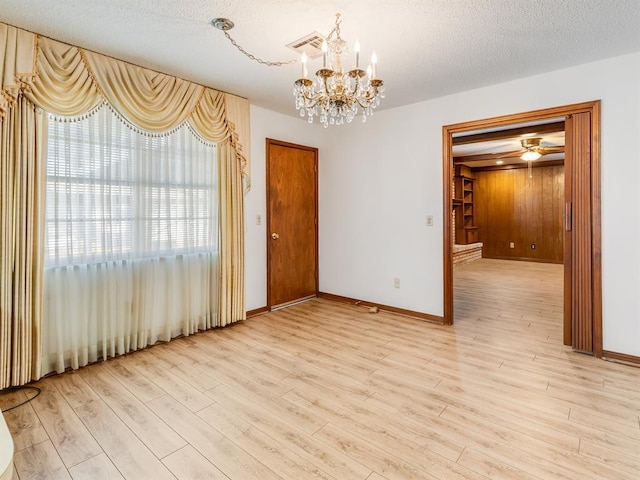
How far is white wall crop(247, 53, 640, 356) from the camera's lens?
2.76 metres

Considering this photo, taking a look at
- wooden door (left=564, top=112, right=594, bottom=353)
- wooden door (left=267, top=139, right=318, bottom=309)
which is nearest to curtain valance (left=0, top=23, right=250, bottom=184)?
wooden door (left=267, top=139, right=318, bottom=309)

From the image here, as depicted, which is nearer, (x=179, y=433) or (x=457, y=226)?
(x=179, y=433)

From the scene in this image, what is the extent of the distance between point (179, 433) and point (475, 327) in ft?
9.72

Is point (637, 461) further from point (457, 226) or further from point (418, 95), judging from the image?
point (457, 226)

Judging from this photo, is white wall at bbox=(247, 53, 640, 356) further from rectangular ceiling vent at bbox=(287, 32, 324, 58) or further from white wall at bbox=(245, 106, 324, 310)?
rectangular ceiling vent at bbox=(287, 32, 324, 58)

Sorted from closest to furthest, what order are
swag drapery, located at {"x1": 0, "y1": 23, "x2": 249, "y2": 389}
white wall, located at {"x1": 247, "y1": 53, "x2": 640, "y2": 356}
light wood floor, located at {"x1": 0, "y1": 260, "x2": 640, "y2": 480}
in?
light wood floor, located at {"x1": 0, "y1": 260, "x2": 640, "y2": 480} → swag drapery, located at {"x1": 0, "y1": 23, "x2": 249, "y2": 389} → white wall, located at {"x1": 247, "y1": 53, "x2": 640, "y2": 356}

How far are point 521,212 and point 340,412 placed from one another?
26.2 feet

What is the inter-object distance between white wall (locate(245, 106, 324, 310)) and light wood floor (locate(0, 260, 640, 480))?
0.81 meters

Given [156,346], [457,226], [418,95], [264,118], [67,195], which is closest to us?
[67,195]

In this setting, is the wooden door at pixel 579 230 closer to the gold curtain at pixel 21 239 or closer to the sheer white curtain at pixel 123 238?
the sheer white curtain at pixel 123 238

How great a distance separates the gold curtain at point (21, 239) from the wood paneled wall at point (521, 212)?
8.88 metres

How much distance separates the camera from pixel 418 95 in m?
3.65

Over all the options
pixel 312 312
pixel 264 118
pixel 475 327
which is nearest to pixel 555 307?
pixel 475 327

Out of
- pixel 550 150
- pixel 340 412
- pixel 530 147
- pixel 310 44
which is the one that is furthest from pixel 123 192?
pixel 550 150
